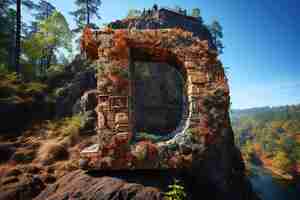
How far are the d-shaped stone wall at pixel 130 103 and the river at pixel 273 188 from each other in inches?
769

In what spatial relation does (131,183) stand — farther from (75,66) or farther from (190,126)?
(75,66)

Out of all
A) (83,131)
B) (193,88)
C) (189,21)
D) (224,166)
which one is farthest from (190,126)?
(189,21)

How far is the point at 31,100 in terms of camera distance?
13.2m

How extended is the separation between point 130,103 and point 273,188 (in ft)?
99.7

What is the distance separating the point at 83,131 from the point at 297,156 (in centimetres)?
3815

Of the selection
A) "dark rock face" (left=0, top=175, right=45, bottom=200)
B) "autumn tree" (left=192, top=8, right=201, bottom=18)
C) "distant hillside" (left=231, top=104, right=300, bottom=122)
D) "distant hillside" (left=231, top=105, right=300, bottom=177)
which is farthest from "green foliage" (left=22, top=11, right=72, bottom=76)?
"distant hillside" (left=231, top=104, right=300, bottom=122)

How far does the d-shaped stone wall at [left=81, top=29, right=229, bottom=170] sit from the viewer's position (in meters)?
3.91

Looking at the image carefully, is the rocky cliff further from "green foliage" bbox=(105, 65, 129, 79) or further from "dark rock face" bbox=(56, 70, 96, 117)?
"dark rock face" bbox=(56, 70, 96, 117)

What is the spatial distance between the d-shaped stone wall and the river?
64.1 feet

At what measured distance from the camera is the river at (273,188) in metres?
21.0

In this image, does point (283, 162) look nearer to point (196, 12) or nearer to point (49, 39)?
point (196, 12)

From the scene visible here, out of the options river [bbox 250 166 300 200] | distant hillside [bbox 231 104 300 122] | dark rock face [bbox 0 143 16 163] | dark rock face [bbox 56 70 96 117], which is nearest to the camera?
dark rock face [bbox 0 143 16 163]

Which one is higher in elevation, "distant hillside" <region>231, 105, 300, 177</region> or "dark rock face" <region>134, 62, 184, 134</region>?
"dark rock face" <region>134, 62, 184, 134</region>

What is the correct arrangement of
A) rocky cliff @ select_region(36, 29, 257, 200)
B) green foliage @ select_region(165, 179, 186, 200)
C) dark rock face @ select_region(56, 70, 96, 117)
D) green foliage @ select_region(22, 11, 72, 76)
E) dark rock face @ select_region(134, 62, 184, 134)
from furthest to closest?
green foliage @ select_region(22, 11, 72, 76)
dark rock face @ select_region(134, 62, 184, 134)
dark rock face @ select_region(56, 70, 96, 117)
rocky cliff @ select_region(36, 29, 257, 200)
green foliage @ select_region(165, 179, 186, 200)
